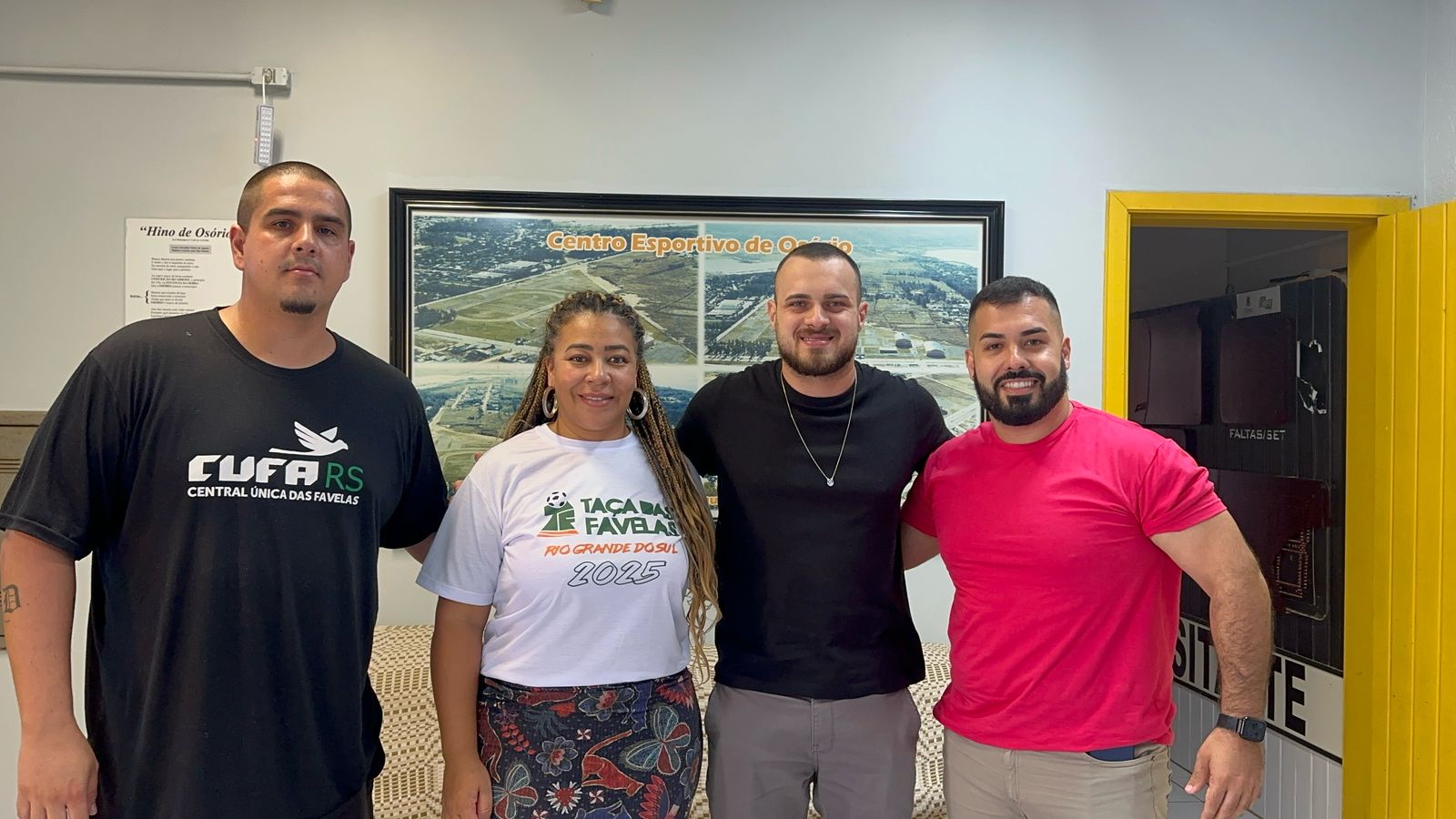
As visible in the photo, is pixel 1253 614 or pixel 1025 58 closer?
pixel 1253 614

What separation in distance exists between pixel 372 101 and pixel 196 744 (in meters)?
1.85

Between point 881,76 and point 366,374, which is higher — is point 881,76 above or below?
above

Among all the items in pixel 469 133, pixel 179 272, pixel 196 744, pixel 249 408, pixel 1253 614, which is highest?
pixel 469 133

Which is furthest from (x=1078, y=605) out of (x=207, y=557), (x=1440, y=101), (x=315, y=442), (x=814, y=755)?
(x=1440, y=101)

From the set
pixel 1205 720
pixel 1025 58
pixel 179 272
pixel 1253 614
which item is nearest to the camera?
pixel 1253 614

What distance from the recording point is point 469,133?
247cm

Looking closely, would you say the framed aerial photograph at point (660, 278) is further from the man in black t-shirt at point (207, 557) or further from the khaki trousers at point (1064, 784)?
the khaki trousers at point (1064, 784)

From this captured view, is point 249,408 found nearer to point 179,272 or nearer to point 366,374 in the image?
point 366,374

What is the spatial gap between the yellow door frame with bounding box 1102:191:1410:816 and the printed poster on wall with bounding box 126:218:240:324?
2634 millimetres

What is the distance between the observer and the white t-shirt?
4.78 feet

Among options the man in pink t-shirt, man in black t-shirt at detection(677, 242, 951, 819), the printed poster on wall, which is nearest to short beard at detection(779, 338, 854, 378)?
man in black t-shirt at detection(677, 242, 951, 819)

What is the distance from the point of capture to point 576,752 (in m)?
1.44

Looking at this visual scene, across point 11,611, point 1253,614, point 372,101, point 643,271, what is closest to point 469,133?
point 372,101

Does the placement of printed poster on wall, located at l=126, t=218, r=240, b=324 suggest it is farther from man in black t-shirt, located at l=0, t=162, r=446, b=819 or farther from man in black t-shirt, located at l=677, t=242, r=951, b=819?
man in black t-shirt, located at l=677, t=242, r=951, b=819
